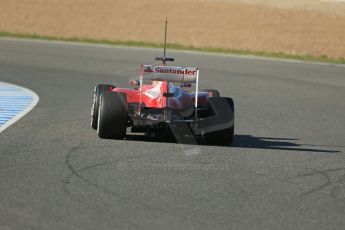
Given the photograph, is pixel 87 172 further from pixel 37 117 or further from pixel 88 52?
pixel 88 52

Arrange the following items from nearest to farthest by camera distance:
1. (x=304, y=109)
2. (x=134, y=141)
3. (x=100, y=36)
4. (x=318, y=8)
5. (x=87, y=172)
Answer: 1. (x=87, y=172)
2. (x=134, y=141)
3. (x=304, y=109)
4. (x=100, y=36)
5. (x=318, y=8)

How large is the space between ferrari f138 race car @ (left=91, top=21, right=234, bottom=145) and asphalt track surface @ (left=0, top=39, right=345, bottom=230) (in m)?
0.22

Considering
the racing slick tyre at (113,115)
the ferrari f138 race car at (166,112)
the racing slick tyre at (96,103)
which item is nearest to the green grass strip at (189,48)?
the racing slick tyre at (96,103)

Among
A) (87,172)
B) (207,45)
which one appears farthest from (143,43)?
(87,172)

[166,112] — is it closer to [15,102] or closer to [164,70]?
[164,70]

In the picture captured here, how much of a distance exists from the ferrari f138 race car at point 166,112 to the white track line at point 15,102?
1889 mm

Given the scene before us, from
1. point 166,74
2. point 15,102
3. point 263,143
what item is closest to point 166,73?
point 166,74

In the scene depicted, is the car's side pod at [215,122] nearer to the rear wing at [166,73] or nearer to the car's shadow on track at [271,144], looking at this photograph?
the car's shadow on track at [271,144]

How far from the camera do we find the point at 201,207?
7.86 metres

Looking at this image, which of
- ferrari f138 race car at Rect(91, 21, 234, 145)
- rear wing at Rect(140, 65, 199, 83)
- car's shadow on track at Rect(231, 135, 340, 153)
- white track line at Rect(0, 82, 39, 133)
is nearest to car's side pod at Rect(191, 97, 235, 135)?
ferrari f138 race car at Rect(91, 21, 234, 145)

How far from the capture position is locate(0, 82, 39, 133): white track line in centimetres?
1405

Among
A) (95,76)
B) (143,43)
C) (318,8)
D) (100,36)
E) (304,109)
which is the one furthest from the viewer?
(318,8)

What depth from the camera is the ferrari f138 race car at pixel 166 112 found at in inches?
456

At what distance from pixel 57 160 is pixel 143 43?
84.9ft
